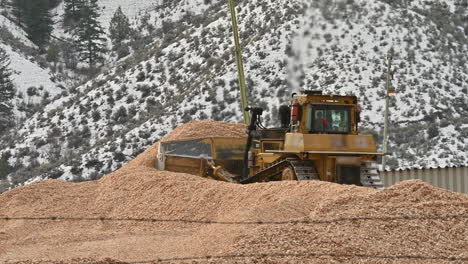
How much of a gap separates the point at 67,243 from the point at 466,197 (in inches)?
254

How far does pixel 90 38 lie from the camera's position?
7706 centimetres

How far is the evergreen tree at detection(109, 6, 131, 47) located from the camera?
257 feet

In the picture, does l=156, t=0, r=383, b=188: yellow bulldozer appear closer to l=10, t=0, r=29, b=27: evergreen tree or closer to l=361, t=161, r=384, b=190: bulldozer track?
l=361, t=161, r=384, b=190: bulldozer track

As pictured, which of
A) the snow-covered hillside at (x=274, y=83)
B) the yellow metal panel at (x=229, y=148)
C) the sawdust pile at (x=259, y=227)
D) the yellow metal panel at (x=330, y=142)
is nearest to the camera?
the sawdust pile at (x=259, y=227)

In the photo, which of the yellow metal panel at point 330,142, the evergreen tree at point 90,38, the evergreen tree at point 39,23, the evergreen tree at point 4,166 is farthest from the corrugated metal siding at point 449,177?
the evergreen tree at point 39,23

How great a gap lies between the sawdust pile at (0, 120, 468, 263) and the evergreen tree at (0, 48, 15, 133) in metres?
48.7

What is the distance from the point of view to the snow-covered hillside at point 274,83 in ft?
139

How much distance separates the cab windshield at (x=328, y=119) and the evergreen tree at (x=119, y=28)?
6132cm

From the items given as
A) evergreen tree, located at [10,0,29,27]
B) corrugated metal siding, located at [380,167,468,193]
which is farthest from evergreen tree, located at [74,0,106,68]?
corrugated metal siding, located at [380,167,468,193]

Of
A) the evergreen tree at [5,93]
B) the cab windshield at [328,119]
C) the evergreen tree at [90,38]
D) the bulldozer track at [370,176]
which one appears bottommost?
the bulldozer track at [370,176]

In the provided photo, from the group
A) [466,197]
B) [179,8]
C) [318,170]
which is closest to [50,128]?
[179,8]

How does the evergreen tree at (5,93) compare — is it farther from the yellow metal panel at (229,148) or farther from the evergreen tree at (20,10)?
the yellow metal panel at (229,148)

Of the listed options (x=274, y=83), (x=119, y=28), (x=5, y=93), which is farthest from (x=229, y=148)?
(x=119, y=28)

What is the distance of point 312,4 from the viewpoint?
37.5 metres
